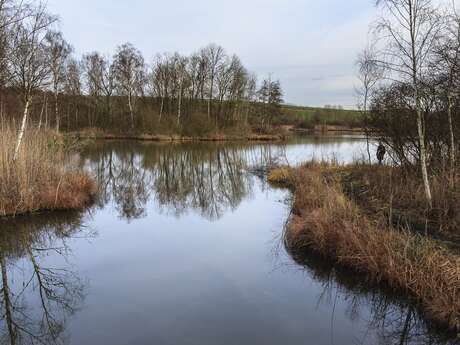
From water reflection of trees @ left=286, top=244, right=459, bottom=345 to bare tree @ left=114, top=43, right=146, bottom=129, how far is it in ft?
116

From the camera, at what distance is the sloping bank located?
4355mm

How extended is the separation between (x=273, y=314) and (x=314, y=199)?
455cm

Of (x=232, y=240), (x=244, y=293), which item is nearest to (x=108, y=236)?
(x=232, y=240)

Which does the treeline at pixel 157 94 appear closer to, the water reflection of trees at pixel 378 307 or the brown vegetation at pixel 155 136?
the brown vegetation at pixel 155 136

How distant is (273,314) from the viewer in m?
4.72

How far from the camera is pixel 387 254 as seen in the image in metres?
5.38

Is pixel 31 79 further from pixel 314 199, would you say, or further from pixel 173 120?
pixel 173 120

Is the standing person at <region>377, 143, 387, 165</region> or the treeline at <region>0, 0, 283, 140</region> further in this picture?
the treeline at <region>0, 0, 283, 140</region>

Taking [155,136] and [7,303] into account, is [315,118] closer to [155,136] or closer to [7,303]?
[155,136]

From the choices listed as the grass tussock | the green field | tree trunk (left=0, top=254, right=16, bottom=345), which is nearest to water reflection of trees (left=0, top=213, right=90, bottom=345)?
tree trunk (left=0, top=254, right=16, bottom=345)

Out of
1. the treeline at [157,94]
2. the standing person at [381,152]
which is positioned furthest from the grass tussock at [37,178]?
the treeline at [157,94]

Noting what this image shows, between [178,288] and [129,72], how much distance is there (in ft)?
119

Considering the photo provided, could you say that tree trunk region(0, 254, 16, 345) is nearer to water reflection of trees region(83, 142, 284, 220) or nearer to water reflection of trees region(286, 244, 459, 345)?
water reflection of trees region(83, 142, 284, 220)

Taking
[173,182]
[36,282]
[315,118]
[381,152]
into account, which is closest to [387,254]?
[36,282]
